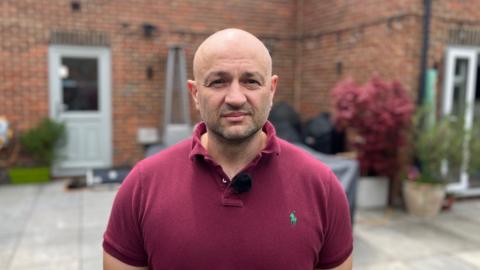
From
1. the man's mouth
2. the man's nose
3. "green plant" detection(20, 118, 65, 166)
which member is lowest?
"green plant" detection(20, 118, 65, 166)

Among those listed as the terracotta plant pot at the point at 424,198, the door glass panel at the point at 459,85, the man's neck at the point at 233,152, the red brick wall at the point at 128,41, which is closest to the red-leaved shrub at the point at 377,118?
the terracotta plant pot at the point at 424,198

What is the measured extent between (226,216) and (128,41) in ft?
19.3

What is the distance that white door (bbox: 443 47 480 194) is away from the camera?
17.8 ft

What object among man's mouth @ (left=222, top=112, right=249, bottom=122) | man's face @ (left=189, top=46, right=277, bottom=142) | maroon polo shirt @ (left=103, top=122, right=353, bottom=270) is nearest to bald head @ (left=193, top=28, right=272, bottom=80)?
man's face @ (left=189, top=46, right=277, bottom=142)

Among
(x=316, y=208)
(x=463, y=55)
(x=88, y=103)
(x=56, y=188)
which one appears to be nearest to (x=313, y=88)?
(x=463, y=55)

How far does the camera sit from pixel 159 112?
6863mm

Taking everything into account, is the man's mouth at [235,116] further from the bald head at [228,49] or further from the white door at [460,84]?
the white door at [460,84]

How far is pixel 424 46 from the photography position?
5.12m

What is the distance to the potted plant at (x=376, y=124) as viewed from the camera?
4926mm

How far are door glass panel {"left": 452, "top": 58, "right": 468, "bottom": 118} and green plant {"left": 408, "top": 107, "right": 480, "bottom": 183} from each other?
0.75 m

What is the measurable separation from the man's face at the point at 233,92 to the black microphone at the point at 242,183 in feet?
0.37

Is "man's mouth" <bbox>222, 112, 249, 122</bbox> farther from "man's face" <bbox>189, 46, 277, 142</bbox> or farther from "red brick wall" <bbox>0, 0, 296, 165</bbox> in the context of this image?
"red brick wall" <bbox>0, 0, 296, 165</bbox>

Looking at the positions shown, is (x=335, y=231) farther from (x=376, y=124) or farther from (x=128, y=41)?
(x=128, y=41)

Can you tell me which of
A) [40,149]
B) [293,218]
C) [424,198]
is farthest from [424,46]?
[40,149]
